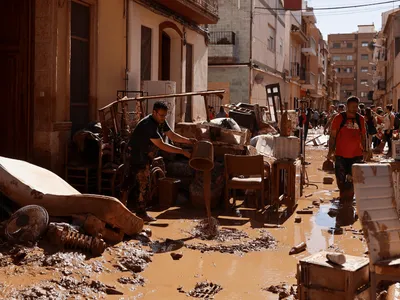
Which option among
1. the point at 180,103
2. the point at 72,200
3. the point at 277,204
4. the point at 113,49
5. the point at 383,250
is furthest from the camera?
the point at 180,103

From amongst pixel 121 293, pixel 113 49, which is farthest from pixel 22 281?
pixel 113 49

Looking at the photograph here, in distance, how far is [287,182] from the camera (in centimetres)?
919

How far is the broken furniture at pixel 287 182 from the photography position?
9031 mm

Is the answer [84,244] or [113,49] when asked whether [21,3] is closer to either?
[113,49]

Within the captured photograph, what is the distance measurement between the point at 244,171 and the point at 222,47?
1729 centimetres

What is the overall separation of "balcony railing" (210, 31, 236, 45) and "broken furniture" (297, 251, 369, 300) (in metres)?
21.7

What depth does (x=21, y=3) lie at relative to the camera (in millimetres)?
9812

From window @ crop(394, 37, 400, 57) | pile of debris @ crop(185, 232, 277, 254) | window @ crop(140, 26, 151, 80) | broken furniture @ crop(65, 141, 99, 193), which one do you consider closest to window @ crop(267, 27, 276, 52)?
window @ crop(394, 37, 400, 57)

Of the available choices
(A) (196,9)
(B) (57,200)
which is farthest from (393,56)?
(B) (57,200)

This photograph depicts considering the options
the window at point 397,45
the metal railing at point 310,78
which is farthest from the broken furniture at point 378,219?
the metal railing at point 310,78

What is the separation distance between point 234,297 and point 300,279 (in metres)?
0.90

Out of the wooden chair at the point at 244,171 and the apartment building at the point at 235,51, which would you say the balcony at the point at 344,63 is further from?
the wooden chair at the point at 244,171

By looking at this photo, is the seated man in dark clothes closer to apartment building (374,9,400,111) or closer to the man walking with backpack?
the man walking with backpack

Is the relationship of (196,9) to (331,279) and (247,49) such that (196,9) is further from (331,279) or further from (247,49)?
(331,279)
